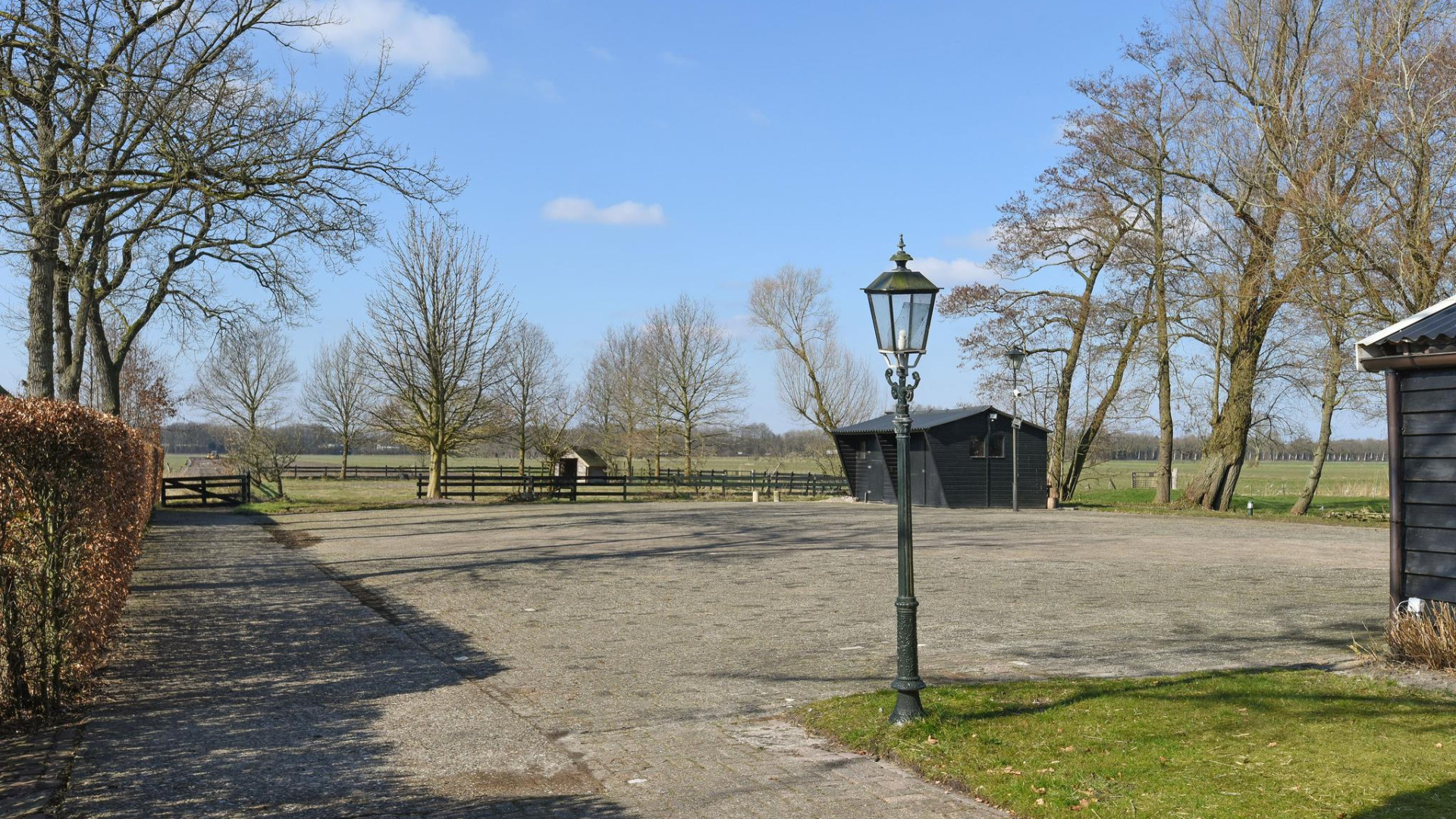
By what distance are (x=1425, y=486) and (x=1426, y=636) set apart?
4.12 feet

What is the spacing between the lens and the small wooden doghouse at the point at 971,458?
107 feet

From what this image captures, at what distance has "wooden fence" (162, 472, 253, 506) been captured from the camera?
3219 cm

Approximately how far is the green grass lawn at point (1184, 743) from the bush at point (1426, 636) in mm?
735

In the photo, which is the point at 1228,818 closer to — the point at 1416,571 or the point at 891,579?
the point at 1416,571

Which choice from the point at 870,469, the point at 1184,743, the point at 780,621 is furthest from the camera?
the point at 870,469

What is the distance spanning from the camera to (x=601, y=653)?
30.2 ft

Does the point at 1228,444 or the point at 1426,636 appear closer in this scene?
the point at 1426,636

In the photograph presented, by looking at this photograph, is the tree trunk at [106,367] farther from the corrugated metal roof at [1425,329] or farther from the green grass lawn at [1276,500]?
the green grass lawn at [1276,500]

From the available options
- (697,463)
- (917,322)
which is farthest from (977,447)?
(917,322)

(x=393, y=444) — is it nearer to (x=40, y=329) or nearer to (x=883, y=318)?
(x=40, y=329)

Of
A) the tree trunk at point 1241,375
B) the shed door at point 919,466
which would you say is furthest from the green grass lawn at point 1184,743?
the shed door at point 919,466

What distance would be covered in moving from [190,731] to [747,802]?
12.3ft

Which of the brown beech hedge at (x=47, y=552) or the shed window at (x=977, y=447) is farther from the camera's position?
the shed window at (x=977, y=447)

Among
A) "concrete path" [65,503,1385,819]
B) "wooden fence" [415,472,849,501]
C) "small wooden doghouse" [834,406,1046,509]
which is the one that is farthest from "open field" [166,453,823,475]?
"concrete path" [65,503,1385,819]
